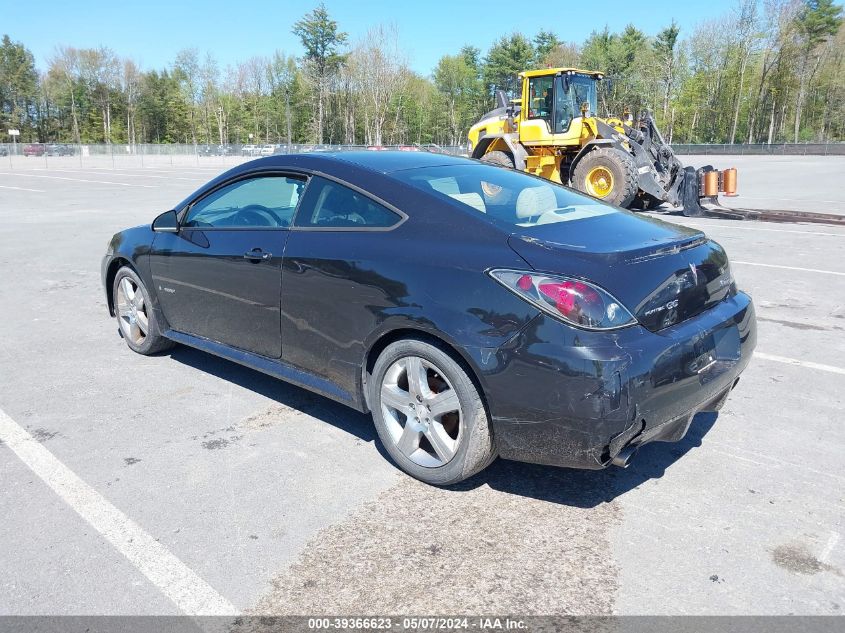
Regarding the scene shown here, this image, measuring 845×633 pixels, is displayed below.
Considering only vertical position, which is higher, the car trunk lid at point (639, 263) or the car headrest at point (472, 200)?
the car headrest at point (472, 200)

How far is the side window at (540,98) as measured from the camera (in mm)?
15398

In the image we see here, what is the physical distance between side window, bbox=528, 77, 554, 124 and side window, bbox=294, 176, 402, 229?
42.1 ft

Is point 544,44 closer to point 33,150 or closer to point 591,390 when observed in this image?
point 33,150

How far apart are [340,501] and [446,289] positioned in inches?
42.7

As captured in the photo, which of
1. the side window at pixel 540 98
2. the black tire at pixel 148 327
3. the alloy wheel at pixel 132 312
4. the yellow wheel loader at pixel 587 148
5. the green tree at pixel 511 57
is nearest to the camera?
the black tire at pixel 148 327

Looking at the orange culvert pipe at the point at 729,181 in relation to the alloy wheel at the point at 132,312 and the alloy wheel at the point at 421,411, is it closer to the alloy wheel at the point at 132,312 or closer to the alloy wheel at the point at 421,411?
the alloy wheel at the point at 132,312

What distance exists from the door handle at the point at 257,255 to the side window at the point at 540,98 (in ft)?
42.2

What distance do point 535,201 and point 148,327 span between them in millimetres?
3023

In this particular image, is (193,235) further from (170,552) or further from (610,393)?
(610,393)

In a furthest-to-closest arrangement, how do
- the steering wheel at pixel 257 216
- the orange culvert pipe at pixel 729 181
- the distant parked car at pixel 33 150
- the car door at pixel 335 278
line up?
the distant parked car at pixel 33 150 < the orange culvert pipe at pixel 729 181 < the steering wheel at pixel 257 216 < the car door at pixel 335 278

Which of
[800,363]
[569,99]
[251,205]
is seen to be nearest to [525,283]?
[251,205]

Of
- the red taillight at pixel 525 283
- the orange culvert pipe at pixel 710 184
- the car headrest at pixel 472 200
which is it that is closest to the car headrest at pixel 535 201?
the car headrest at pixel 472 200

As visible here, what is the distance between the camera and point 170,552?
8.85 ft

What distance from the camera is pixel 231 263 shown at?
401 centimetres
